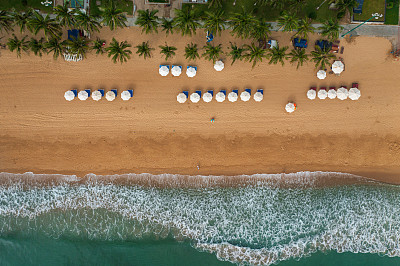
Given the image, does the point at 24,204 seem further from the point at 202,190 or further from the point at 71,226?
the point at 202,190

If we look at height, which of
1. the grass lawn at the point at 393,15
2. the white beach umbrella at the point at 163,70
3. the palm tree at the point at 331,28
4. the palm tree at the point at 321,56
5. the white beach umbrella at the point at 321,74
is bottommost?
the white beach umbrella at the point at 321,74

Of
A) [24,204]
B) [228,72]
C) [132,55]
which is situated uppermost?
[132,55]

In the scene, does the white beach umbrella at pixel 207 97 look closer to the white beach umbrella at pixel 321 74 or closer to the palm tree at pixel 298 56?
the palm tree at pixel 298 56

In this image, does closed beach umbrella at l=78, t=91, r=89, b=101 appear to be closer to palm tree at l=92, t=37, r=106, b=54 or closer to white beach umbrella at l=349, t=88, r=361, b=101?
palm tree at l=92, t=37, r=106, b=54

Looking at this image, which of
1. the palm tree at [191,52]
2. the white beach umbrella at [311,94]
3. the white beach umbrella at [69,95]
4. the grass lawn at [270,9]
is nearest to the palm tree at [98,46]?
the white beach umbrella at [69,95]

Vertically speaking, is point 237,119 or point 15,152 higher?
point 237,119

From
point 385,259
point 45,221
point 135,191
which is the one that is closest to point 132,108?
point 135,191
